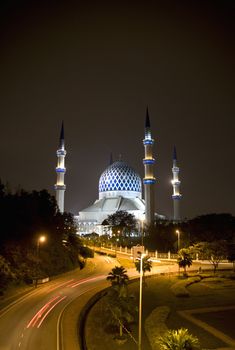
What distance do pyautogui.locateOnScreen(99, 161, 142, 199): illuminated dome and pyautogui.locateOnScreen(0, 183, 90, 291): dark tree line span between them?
5733 centimetres

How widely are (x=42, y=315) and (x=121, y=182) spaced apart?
3310 inches

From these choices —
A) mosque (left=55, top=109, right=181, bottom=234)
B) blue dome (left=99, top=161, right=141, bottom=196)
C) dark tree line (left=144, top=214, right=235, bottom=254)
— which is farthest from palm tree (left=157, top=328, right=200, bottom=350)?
blue dome (left=99, top=161, right=141, bottom=196)

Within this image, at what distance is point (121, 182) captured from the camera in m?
105

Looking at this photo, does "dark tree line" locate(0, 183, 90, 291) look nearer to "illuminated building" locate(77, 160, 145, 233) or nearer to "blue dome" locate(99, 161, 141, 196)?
"illuminated building" locate(77, 160, 145, 233)

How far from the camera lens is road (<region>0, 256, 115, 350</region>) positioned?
17.2 metres

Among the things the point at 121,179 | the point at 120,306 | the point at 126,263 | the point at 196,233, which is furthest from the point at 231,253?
the point at 121,179

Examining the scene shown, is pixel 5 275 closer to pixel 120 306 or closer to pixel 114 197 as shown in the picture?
pixel 120 306

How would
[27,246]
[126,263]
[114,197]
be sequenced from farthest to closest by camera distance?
[114,197]
[126,263]
[27,246]

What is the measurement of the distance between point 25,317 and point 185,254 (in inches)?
941

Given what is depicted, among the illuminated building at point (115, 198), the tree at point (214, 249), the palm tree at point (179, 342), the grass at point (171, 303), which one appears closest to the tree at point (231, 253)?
the tree at point (214, 249)

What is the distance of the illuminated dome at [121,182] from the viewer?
4141 inches

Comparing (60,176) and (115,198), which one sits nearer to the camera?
(60,176)

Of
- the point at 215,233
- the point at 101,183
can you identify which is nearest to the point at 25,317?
the point at 215,233

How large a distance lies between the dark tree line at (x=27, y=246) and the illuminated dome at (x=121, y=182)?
57335 millimetres
